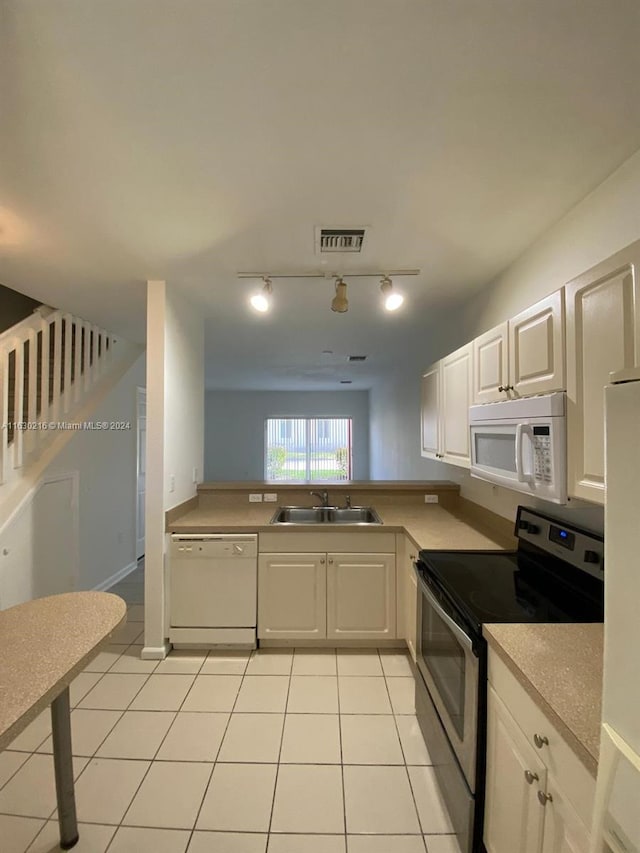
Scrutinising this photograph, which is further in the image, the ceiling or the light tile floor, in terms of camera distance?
the light tile floor

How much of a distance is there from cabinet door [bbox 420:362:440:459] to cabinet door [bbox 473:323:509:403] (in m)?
0.60

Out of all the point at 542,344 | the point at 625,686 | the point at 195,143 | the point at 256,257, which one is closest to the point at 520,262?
the point at 542,344

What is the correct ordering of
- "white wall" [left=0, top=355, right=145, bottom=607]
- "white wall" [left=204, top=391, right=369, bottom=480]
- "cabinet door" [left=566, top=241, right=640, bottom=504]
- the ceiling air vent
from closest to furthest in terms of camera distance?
"cabinet door" [left=566, top=241, right=640, bottom=504]
the ceiling air vent
"white wall" [left=0, top=355, right=145, bottom=607]
"white wall" [left=204, top=391, right=369, bottom=480]

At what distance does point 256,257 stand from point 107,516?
3053mm

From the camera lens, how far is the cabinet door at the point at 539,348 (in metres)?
1.34

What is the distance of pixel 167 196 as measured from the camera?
162 centimetres

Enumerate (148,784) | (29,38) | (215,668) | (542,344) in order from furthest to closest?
(215,668) < (148,784) < (542,344) < (29,38)

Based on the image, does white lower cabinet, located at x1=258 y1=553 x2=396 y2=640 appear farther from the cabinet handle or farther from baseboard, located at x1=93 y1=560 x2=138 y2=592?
baseboard, located at x1=93 y1=560 x2=138 y2=592

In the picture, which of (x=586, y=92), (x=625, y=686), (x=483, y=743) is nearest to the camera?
(x=625, y=686)

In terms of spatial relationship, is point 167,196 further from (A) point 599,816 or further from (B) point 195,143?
(A) point 599,816

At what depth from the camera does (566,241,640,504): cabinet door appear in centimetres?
103

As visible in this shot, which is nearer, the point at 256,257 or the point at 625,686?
the point at 625,686

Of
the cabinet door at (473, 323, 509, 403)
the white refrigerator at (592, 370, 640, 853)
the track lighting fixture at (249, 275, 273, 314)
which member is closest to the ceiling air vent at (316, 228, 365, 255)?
the track lighting fixture at (249, 275, 273, 314)

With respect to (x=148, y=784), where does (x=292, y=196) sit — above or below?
above
